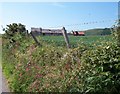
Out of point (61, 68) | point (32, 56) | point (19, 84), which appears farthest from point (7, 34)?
point (61, 68)

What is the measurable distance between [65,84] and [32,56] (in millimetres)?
4735

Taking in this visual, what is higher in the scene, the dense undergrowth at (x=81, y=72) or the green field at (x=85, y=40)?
the green field at (x=85, y=40)

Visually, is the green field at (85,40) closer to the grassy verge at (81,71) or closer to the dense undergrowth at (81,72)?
the grassy verge at (81,71)

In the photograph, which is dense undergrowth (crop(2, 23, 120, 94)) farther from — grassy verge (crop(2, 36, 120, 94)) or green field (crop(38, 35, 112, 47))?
green field (crop(38, 35, 112, 47))

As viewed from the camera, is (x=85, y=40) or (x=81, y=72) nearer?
(x=81, y=72)

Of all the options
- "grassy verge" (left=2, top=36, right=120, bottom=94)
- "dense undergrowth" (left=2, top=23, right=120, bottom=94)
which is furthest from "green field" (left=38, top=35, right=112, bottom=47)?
"dense undergrowth" (left=2, top=23, right=120, bottom=94)

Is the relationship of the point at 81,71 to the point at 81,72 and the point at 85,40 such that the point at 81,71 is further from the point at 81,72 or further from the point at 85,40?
the point at 85,40

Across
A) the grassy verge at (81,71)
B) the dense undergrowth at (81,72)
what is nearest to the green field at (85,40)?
the grassy verge at (81,71)

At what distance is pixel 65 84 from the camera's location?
7449 millimetres

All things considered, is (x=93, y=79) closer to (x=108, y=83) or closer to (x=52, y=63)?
(x=108, y=83)

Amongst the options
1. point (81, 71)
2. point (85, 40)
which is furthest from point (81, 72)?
point (85, 40)

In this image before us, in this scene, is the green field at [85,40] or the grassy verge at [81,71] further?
the green field at [85,40]

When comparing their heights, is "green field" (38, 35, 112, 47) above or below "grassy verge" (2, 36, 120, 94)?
above

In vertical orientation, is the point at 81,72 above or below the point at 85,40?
below
